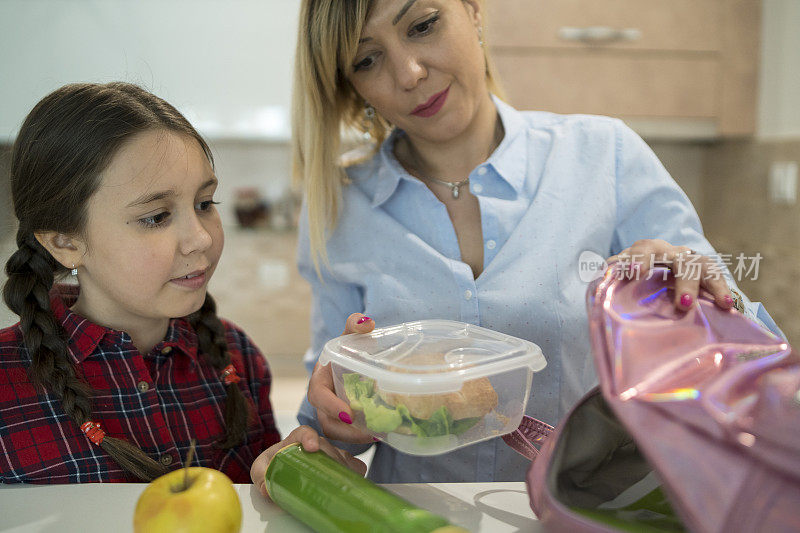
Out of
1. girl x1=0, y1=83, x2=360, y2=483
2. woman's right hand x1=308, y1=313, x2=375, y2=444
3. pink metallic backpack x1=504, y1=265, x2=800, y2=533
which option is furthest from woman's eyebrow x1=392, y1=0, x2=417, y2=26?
pink metallic backpack x1=504, y1=265, x2=800, y2=533

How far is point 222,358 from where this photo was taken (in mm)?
1024

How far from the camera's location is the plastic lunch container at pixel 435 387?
2.03ft

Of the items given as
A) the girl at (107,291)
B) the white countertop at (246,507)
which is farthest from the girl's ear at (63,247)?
the white countertop at (246,507)

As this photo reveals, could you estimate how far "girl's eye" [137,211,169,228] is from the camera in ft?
2.84

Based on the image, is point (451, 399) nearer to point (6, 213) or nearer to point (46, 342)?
point (46, 342)

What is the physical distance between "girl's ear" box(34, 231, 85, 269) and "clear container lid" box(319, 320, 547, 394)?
0.42 meters

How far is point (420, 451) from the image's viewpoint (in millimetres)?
649

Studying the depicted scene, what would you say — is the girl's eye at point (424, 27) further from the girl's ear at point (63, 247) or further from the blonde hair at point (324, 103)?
the girl's ear at point (63, 247)

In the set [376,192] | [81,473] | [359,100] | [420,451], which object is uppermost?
[359,100]

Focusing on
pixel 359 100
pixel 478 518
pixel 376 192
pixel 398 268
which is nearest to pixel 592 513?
pixel 478 518

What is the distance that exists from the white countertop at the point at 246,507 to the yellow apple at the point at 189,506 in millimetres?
78

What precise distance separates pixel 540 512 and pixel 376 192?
656 mm

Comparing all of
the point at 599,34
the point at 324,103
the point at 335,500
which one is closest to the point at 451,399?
the point at 335,500

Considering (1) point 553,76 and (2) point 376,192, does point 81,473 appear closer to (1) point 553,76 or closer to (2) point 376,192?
(2) point 376,192
